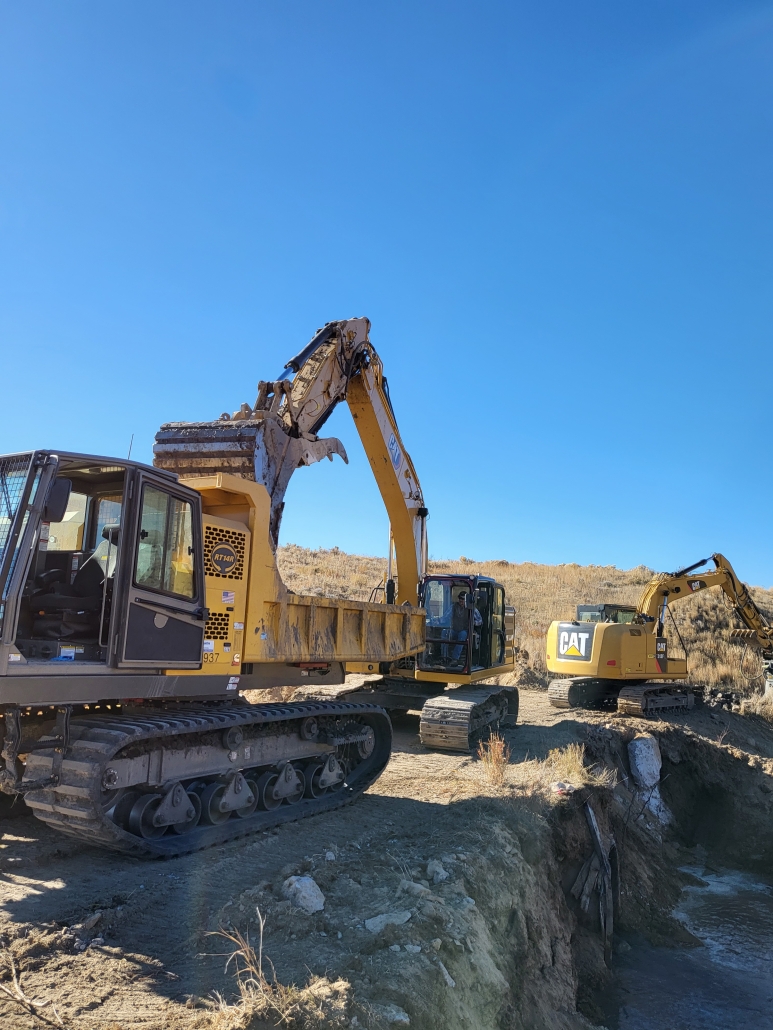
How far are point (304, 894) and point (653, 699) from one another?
48.0 feet

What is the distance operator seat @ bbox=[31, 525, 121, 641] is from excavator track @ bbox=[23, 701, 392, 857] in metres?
0.69

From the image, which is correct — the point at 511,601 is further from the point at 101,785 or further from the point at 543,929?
the point at 101,785

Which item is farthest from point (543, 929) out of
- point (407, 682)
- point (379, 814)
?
point (407, 682)

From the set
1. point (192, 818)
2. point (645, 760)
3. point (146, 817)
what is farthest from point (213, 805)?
point (645, 760)

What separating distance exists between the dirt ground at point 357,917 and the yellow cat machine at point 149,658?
0.45 metres

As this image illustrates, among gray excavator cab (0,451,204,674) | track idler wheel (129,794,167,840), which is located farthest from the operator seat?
track idler wheel (129,794,167,840)

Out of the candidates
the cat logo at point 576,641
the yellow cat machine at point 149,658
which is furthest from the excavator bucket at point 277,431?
the cat logo at point 576,641

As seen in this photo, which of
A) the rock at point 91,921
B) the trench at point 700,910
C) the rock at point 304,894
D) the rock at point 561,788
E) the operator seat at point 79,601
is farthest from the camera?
the rock at point 561,788

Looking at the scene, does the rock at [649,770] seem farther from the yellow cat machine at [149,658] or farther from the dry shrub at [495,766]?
the yellow cat machine at [149,658]

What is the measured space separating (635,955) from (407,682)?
522 centimetres

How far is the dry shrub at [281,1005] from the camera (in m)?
3.47

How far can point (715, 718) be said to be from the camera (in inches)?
755

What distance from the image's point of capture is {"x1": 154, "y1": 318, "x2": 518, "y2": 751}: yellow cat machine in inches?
307

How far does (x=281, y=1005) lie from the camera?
3555 mm
